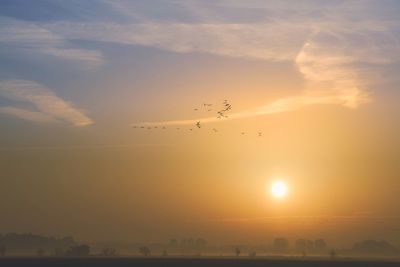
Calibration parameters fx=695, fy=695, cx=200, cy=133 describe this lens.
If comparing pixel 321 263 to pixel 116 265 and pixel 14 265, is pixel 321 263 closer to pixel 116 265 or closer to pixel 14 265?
pixel 116 265

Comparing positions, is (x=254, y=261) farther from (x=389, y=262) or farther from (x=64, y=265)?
(x=64, y=265)

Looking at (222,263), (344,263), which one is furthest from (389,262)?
(222,263)

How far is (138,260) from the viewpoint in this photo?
4343 inches

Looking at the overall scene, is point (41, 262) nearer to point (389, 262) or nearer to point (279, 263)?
point (279, 263)

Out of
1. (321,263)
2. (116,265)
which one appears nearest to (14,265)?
(116,265)

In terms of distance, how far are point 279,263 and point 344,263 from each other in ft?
35.6

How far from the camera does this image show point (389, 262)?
108m

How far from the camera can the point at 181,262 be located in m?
104

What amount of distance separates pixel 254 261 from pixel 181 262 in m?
12.1

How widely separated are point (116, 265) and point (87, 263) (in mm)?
4403

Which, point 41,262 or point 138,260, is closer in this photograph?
point 41,262

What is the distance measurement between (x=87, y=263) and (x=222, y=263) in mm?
20035

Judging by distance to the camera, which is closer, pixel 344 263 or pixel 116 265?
pixel 116 265

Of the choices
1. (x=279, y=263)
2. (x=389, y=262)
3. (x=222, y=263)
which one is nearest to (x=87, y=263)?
(x=222, y=263)
